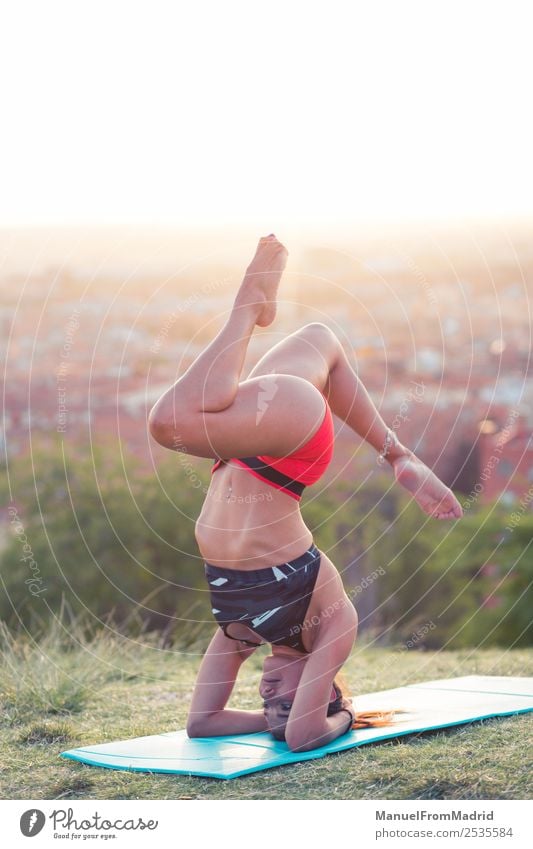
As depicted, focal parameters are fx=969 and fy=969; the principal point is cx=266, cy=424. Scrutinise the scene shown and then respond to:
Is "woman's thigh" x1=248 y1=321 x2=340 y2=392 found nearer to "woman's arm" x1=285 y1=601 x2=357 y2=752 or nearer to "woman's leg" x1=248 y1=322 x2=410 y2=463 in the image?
"woman's leg" x1=248 y1=322 x2=410 y2=463

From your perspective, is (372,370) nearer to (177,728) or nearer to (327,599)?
(177,728)

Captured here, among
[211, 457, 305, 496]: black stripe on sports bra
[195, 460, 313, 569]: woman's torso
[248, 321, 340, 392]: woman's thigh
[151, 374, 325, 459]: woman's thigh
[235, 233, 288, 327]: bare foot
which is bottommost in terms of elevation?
[195, 460, 313, 569]: woman's torso

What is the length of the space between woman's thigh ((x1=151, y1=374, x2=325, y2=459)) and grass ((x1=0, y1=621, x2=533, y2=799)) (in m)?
1.24

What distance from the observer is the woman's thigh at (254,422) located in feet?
11.7

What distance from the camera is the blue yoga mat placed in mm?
3785

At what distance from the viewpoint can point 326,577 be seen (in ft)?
13.3

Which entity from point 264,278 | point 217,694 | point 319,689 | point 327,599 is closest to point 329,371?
point 264,278

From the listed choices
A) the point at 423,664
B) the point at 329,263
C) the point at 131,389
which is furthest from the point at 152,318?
the point at 423,664

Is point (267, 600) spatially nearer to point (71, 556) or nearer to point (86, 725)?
point (86, 725)

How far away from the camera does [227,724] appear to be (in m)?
4.29

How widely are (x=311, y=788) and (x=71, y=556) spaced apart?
8.33 meters

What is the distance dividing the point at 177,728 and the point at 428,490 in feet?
5.58

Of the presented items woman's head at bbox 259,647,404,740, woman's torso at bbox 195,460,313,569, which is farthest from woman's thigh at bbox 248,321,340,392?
woman's head at bbox 259,647,404,740

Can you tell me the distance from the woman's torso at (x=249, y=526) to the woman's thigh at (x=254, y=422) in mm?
213
